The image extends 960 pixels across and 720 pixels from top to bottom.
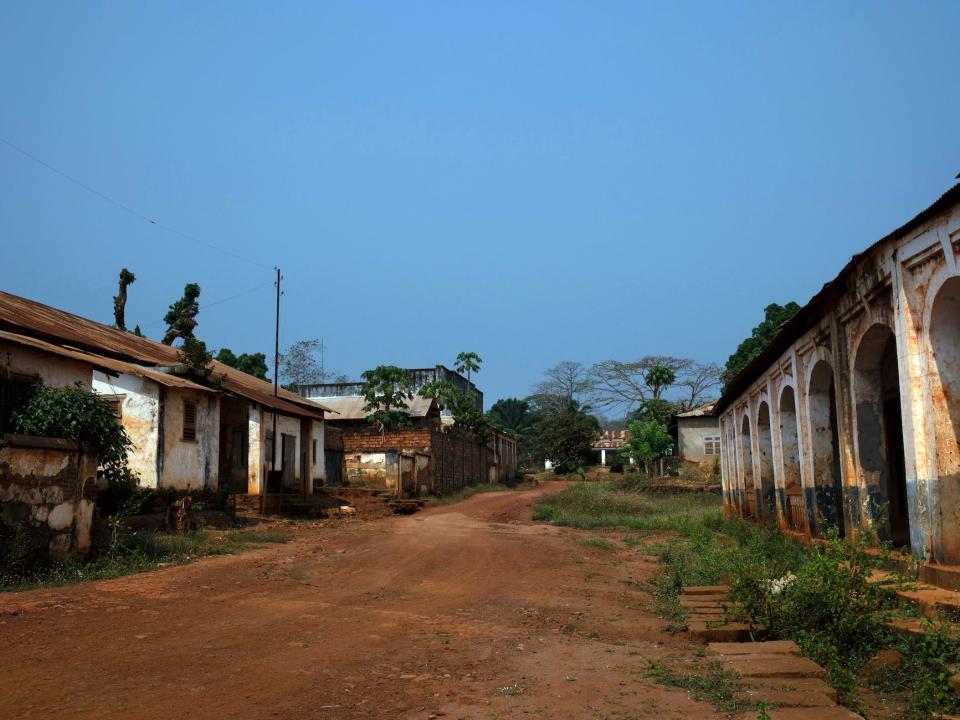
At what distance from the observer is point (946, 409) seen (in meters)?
8.95

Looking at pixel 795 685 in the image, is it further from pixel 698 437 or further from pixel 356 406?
pixel 698 437

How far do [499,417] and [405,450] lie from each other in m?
42.2

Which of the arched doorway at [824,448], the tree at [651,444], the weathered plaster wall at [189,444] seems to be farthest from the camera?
the tree at [651,444]

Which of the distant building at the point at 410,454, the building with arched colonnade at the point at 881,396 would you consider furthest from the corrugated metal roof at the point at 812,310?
the distant building at the point at 410,454

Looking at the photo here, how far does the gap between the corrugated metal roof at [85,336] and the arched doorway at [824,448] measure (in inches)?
560

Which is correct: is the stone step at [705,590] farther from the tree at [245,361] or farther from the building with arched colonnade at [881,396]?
the tree at [245,361]

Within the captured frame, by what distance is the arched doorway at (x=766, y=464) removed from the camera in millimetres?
19766

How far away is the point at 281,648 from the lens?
6.89 meters

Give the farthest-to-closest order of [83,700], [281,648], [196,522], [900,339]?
1. [196,522]
2. [900,339]
3. [281,648]
4. [83,700]

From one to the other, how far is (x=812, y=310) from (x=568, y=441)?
42.9 meters

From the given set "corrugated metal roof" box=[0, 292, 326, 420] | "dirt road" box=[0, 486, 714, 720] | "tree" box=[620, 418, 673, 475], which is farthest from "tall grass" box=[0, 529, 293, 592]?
"tree" box=[620, 418, 673, 475]

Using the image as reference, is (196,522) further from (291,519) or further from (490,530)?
(490,530)

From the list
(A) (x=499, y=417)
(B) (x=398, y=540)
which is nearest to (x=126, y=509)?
(B) (x=398, y=540)

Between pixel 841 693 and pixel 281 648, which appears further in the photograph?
pixel 281 648
